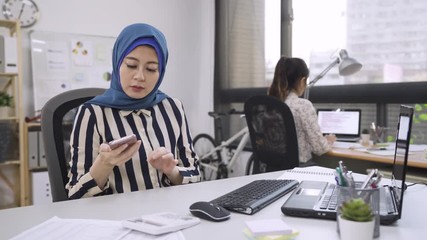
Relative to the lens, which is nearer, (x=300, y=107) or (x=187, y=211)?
(x=187, y=211)

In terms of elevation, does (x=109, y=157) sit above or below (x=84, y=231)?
above

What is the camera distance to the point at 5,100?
3088mm

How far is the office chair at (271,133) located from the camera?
2137 millimetres

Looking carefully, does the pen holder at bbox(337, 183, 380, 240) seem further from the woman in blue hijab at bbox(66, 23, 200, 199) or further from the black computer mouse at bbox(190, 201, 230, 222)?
the woman in blue hijab at bbox(66, 23, 200, 199)

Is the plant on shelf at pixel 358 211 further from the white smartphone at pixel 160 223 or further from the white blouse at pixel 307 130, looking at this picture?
the white blouse at pixel 307 130

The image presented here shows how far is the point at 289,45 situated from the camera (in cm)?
360

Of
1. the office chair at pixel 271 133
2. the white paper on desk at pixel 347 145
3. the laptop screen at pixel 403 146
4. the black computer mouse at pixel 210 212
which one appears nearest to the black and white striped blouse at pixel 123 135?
the black computer mouse at pixel 210 212

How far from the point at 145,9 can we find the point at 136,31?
10.1 feet

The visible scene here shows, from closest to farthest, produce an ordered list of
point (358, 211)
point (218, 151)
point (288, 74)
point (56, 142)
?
point (358, 211) < point (56, 142) < point (288, 74) < point (218, 151)

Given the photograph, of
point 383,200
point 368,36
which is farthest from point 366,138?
point 383,200

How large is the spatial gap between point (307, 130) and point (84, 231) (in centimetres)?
178

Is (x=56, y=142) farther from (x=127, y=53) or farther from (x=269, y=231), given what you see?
(x=269, y=231)

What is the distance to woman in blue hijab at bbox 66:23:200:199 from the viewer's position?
1.20 metres

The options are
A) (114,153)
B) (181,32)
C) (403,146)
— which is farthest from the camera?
(181,32)
